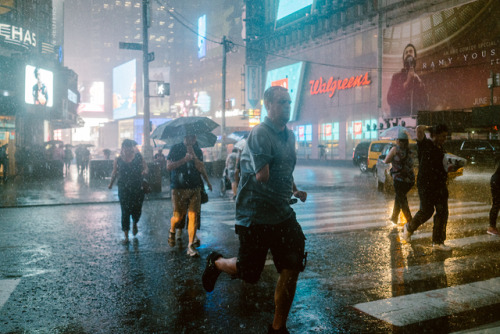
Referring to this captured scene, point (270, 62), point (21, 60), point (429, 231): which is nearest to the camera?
point (429, 231)

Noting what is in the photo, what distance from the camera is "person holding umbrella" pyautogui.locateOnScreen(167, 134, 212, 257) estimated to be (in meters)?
6.36

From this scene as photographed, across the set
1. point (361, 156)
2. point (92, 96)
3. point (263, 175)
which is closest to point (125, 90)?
point (92, 96)

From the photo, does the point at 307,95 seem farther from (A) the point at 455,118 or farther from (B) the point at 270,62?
(A) the point at 455,118

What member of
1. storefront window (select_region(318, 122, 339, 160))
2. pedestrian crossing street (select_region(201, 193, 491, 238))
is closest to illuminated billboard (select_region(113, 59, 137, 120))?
storefront window (select_region(318, 122, 339, 160))

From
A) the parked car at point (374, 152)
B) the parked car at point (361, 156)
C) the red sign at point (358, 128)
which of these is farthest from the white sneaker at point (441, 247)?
the red sign at point (358, 128)

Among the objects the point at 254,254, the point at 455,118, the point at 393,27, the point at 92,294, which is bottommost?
the point at 92,294

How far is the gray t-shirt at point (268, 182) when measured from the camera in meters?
3.38

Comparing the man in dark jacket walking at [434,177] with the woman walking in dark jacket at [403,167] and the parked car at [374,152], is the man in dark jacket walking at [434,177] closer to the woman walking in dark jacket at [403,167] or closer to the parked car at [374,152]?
the woman walking in dark jacket at [403,167]

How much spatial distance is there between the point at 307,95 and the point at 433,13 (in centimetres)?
1786

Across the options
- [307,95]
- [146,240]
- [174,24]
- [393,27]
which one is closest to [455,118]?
[393,27]

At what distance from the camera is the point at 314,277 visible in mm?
5289

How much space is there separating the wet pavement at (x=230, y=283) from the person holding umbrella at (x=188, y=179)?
1.69 feet

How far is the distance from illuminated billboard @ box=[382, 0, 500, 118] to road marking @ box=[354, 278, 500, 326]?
30609mm

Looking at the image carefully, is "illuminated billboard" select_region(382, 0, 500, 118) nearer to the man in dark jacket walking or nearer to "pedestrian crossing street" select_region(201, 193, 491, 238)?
"pedestrian crossing street" select_region(201, 193, 491, 238)
